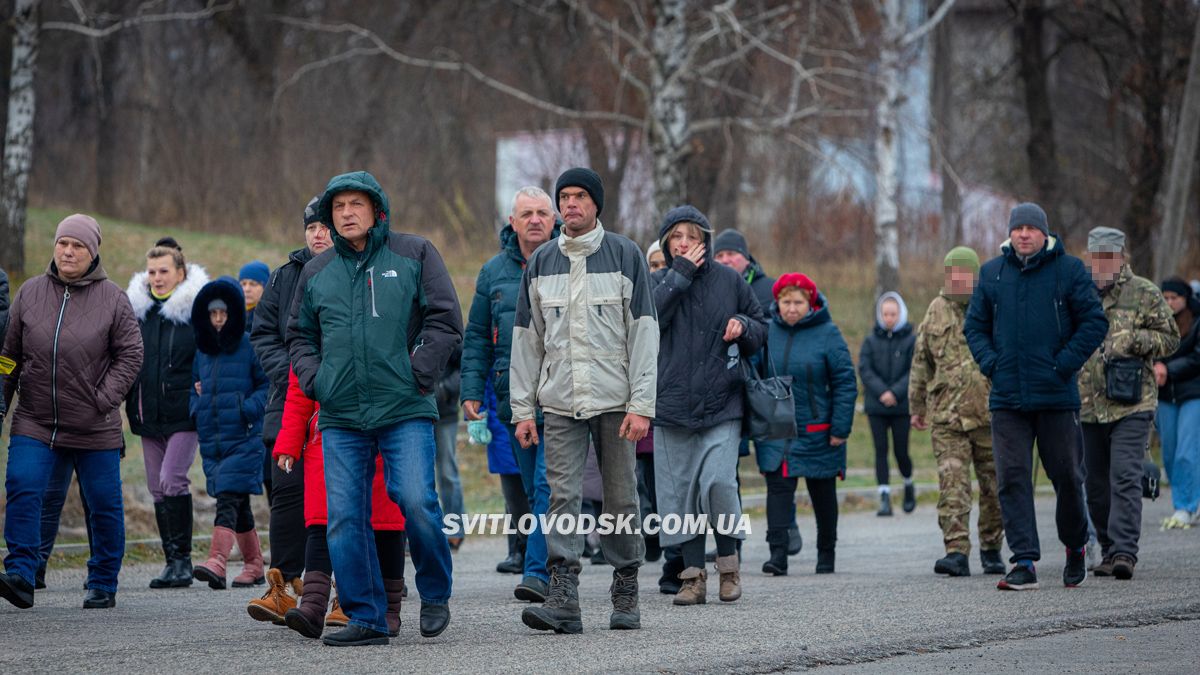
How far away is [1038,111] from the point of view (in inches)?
1150

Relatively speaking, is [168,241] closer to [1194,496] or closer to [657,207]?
[1194,496]

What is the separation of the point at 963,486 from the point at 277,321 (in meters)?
5.05

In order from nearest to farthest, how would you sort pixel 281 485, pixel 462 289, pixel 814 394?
pixel 281 485
pixel 814 394
pixel 462 289

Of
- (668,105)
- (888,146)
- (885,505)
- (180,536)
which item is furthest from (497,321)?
(888,146)

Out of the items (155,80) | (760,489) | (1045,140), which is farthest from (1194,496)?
(155,80)

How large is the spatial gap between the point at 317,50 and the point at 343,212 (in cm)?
2796

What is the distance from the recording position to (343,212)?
7496 mm

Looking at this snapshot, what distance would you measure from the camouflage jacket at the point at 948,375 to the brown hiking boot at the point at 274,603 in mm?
4912

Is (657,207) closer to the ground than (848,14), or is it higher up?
closer to the ground

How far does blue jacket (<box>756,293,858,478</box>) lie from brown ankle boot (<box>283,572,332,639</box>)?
424 centimetres

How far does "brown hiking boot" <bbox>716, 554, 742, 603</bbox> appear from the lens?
9352 mm

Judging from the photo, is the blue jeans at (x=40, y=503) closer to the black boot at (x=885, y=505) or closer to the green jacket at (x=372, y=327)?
the green jacket at (x=372, y=327)

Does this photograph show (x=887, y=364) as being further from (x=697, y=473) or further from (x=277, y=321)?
(x=277, y=321)

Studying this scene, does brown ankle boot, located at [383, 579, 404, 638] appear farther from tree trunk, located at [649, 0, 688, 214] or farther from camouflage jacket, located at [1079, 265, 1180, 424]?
tree trunk, located at [649, 0, 688, 214]
